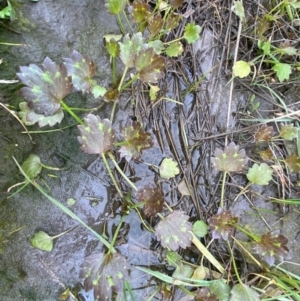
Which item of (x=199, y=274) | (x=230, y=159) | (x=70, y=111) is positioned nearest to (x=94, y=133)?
(x=70, y=111)

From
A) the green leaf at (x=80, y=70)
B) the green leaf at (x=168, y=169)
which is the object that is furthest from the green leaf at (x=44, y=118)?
the green leaf at (x=168, y=169)

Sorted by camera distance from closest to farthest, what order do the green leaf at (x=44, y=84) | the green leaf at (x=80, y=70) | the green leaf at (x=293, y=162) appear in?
the green leaf at (x=44, y=84)
the green leaf at (x=80, y=70)
the green leaf at (x=293, y=162)

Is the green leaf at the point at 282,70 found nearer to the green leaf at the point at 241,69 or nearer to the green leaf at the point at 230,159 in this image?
the green leaf at the point at 241,69

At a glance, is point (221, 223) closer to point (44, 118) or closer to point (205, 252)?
point (205, 252)

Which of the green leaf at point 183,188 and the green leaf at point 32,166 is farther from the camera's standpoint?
the green leaf at point 183,188

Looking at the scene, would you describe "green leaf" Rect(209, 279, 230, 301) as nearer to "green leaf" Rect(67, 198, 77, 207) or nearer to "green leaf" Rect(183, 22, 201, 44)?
"green leaf" Rect(67, 198, 77, 207)

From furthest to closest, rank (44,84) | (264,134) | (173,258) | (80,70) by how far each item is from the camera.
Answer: (264,134) < (173,258) < (80,70) < (44,84)

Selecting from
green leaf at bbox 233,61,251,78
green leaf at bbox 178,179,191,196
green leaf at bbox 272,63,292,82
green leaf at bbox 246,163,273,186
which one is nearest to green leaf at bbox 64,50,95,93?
green leaf at bbox 178,179,191,196
